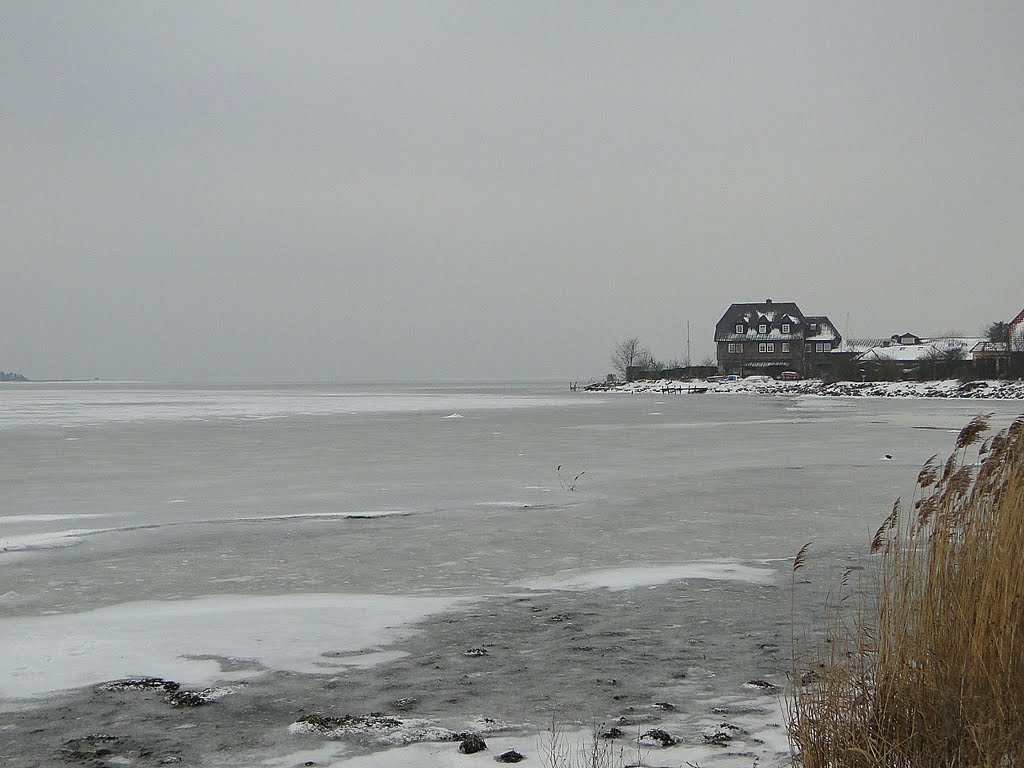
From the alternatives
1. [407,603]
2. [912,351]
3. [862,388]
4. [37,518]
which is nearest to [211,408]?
[37,518]

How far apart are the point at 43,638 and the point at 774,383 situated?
9062 cm

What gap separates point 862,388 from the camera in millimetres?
79062

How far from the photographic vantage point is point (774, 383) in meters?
92.8

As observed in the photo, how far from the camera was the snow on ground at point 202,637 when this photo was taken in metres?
6.11

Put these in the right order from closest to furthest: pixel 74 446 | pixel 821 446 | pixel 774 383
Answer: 1. pixel 821 446
2. pixel 74 446
3. pixel 774 383

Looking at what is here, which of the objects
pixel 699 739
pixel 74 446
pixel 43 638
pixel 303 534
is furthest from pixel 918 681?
pixel 74 446

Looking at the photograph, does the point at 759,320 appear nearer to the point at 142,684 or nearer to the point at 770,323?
the point at 770,323

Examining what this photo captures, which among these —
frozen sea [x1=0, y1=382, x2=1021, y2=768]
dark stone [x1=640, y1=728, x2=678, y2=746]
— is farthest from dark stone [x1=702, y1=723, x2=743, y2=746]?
dark stone [x1=640, y1=728, x2=678, y2=746]

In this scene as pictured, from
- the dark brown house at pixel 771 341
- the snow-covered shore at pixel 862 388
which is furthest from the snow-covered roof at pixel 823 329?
the snow-covered shore at pixel 862 388

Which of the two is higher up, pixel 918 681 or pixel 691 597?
pixel 918 681

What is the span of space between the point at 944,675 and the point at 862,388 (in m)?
79.8

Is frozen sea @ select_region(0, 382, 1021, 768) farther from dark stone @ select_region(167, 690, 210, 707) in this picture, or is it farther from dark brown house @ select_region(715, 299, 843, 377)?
dark brown house @ select_region(715, 299, 843, 377)

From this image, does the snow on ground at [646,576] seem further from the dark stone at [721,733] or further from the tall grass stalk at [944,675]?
the tall grass stalk at [944,675]

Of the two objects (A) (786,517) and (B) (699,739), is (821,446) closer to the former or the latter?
(A) (786,517)
